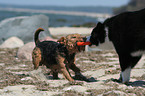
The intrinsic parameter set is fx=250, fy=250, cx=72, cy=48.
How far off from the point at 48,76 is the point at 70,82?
4.60 feet

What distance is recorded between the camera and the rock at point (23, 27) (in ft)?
47.3

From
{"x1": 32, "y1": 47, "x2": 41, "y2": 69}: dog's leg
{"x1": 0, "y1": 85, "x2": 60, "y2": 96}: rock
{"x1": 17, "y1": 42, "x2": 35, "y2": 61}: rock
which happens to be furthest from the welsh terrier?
{"x1": 17, "y1": 42, "x2": 35, "y2": 61}: rock

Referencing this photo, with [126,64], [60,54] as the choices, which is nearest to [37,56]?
[60,54]

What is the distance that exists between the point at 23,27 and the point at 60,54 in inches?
385

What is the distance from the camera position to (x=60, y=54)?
5.57 m

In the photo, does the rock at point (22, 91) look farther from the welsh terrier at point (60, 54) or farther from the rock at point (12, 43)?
the rock at point (12, 43)

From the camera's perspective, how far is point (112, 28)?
534 cm

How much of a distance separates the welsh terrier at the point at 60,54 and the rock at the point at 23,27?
8485 mm

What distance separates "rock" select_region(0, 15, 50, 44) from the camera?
14406 mm

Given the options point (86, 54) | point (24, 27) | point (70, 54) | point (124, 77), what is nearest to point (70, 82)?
point (70, 54)

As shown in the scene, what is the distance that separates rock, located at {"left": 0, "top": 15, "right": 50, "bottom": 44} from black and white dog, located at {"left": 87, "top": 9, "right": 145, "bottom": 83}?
9480 millimetres

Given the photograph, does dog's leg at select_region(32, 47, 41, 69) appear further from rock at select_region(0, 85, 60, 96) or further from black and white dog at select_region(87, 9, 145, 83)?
black and white dog at select_region(87, 9, 145, 83)

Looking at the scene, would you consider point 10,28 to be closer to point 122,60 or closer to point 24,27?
point 24,27

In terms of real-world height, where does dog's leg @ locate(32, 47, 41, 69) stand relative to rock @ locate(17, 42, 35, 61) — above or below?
above
